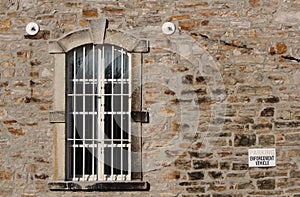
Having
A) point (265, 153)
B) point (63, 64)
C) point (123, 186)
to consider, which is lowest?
point (123, 186)

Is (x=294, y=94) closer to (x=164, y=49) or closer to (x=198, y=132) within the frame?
(x=198, y=132)

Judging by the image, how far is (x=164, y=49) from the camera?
22.0ft

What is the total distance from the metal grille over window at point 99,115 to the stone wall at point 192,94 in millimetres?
295

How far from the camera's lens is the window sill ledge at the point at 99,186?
657 cm

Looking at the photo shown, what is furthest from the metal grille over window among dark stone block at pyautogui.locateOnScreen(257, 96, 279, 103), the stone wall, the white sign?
dark stone block at pyautogui.locateOnScreen(257, 96, 279, 103)

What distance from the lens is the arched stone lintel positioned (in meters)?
6.69

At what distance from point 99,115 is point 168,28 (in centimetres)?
153

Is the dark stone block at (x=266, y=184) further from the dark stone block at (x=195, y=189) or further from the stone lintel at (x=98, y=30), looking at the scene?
the stone lintel at (x=98, y=30)

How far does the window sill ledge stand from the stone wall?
10 cm

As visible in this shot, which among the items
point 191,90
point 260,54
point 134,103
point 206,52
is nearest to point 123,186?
point 134,103

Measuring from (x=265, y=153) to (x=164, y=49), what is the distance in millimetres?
1970

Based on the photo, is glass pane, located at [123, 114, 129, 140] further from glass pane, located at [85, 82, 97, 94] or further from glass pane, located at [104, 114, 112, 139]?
glass pane, located at [85, 82, 97, 94]

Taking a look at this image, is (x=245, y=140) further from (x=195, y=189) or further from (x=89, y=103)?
(x=89, y=103)

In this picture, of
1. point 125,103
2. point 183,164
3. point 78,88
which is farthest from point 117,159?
point 78,88
